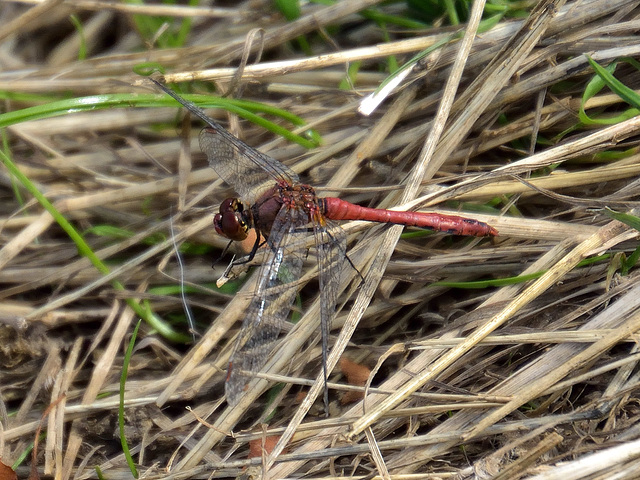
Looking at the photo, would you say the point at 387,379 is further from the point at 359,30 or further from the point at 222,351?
the point at 359,30

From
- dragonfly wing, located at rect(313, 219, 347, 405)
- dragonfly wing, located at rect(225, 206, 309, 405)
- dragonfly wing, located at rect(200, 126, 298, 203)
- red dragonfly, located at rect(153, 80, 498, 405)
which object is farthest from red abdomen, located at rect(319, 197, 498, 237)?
dragonfly wing, located at rect(200, 126, 298, 203)

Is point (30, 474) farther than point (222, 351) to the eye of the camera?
No

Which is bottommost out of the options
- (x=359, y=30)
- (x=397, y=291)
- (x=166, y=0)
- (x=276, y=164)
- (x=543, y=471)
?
(x=543, y=471)

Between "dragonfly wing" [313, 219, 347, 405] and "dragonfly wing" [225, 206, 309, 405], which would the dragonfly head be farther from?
"dragonfly wing" [313, 219, 347, 405]

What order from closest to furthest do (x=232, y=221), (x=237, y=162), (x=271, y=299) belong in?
(x=271, y=299) < (x=232, y=221) < (x=237, y=162)

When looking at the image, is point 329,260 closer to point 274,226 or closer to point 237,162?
point 274,226

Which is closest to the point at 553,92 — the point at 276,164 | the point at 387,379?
the point at 276,164

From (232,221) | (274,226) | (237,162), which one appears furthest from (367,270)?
(237,162)
